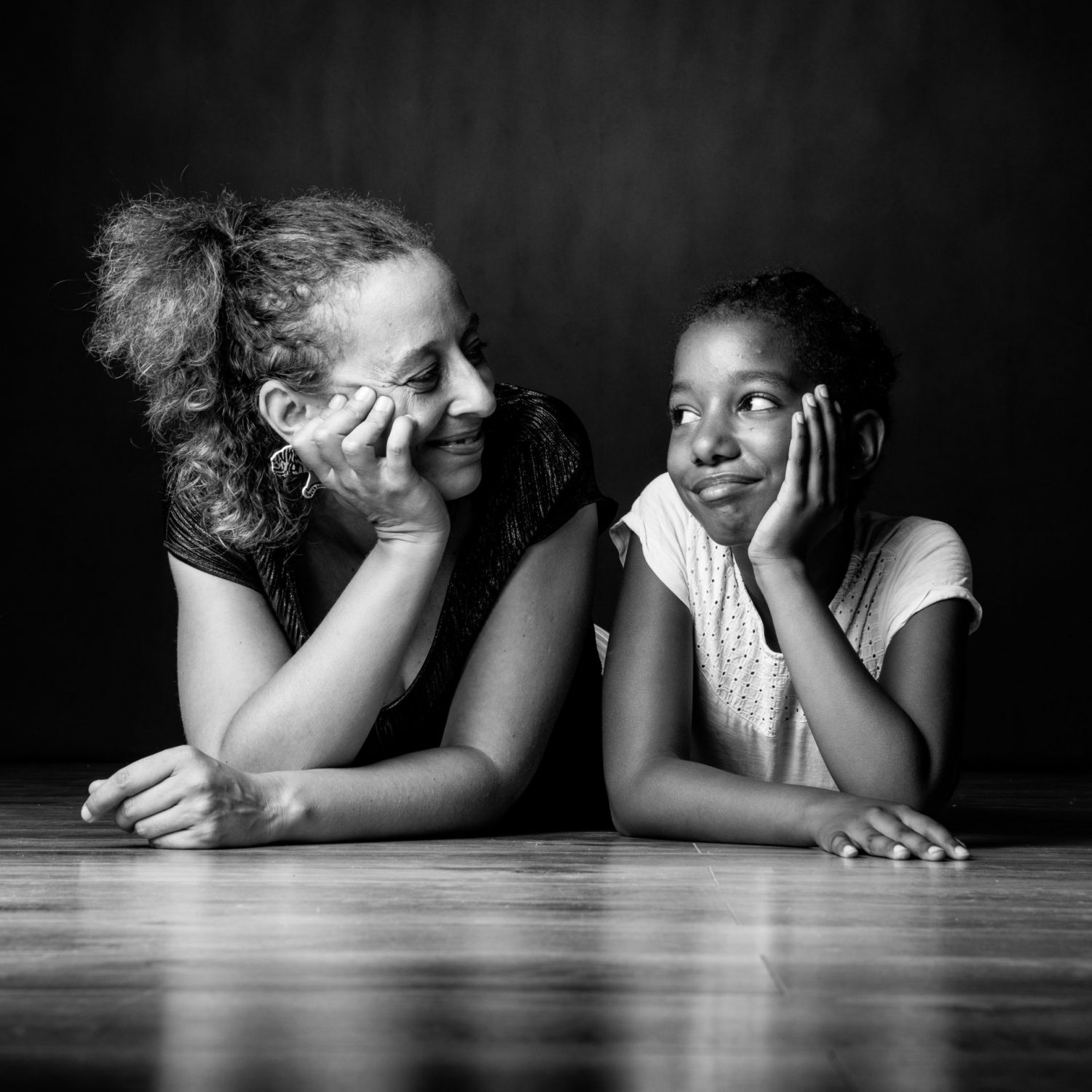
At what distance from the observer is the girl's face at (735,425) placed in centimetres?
176

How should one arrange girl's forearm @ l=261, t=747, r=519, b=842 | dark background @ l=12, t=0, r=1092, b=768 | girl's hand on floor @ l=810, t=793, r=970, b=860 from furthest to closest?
dark background @ l=12, t=0, r=1092, b=768 → girl's forearm @ l=261, t=747, r=519, b=842 → girl's hand on floor @ l=810, t=793, r=970, b=860

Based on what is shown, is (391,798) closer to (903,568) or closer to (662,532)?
(662,532)

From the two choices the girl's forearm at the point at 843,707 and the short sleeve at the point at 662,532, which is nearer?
the girl's forearm at the point at 843,707

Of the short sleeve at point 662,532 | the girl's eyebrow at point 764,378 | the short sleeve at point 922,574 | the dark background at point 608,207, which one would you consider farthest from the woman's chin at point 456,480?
the dark background at point 608,207

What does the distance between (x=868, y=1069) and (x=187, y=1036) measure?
36cm

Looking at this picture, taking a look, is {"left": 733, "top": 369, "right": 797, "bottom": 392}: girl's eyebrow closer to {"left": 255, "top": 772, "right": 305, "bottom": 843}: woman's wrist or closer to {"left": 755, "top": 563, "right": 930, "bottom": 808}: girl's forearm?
{"left": 755, "top": 563, "right": 930, "bottom": 808}: girl's forearm

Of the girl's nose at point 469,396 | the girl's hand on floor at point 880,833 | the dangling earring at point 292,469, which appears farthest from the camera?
the dangling earring at point 292,469

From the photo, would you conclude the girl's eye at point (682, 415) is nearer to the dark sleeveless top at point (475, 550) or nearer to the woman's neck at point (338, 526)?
the dark sleeveless top at point (475, 550)

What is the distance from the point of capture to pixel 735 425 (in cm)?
178

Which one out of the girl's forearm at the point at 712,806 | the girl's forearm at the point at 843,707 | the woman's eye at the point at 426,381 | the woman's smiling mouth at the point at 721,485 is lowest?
the girl's forearm at the point at 712,806

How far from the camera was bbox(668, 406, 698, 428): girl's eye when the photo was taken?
1.82 metres

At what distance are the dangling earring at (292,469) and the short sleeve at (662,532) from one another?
1.33ft

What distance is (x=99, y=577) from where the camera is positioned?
4.41 metres

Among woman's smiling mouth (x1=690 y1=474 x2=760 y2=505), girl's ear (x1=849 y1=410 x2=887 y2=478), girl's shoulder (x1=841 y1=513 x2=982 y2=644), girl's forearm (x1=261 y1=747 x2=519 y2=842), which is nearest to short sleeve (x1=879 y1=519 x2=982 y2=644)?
girl's shoulder (x1=841 y1=513 x2=982 y2=644)
